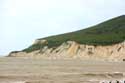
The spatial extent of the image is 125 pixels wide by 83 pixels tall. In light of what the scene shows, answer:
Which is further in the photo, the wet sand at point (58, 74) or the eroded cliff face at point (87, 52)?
the eroded cliff face at point (87, 52)

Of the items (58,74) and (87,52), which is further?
(87,52)

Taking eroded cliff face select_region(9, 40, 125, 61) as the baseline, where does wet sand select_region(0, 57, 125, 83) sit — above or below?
below

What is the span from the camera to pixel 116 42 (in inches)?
6747

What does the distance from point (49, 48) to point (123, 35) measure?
34.1m

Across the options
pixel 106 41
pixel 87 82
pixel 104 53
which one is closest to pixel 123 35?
pixel 106 41

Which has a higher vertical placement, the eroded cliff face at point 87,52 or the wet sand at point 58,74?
the eroded cliff face at point 87,52

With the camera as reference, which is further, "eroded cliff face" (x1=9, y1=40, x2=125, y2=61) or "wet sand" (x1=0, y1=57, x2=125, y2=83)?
"eroded cliff face" (x1=9, y1=40, x2=125, y2=61)

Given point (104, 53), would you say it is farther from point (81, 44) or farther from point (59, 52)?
point (59, 52)

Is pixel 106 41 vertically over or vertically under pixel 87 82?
over

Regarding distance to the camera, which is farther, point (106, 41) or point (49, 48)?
point (49, 48)

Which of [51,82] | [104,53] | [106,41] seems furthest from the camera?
[106,41]

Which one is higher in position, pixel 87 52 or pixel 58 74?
pixel 87 52

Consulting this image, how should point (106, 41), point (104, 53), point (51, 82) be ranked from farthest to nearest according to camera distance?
point (106, 41), point (104, 53), point (51, 82)

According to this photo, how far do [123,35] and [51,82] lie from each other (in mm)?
141367
